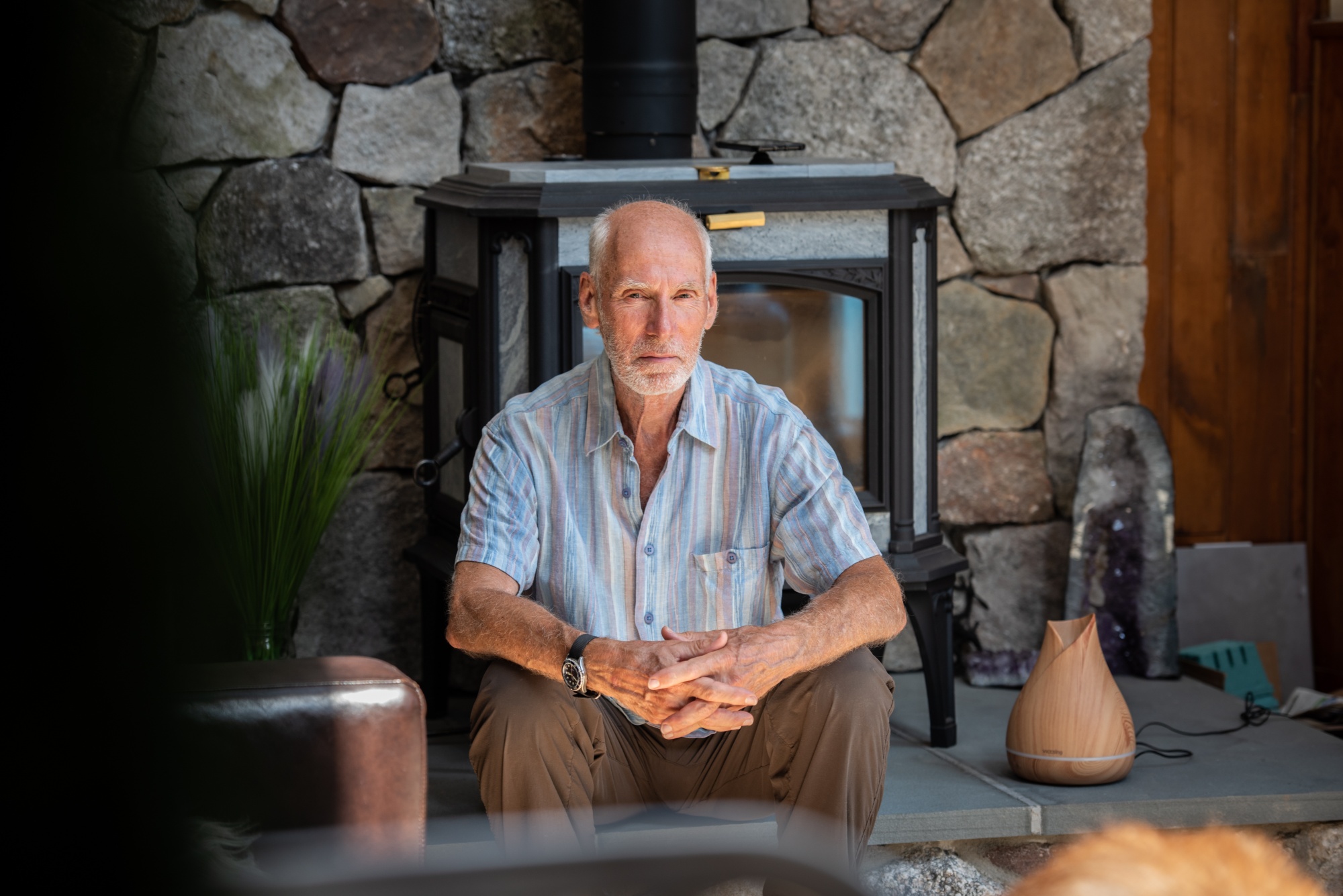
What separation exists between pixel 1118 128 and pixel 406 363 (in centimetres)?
156

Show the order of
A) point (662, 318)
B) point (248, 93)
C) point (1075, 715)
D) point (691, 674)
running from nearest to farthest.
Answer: point (691, 674)
point (662, 318)
point (1075, 715)
point (248, 93)

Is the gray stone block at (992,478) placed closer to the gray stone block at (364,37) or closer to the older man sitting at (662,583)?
the older man sitting at (662,583)

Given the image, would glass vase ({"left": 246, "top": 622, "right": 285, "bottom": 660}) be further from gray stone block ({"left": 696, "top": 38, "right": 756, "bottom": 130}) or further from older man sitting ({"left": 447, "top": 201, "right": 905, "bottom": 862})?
gray stone block ({"left": 696, "top": 38, "right": 756, "bottom": 130})

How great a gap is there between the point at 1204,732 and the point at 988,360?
0.87m

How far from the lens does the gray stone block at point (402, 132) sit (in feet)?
8.78

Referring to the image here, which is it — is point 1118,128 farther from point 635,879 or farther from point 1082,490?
point 635,879

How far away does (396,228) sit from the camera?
8.90 feet

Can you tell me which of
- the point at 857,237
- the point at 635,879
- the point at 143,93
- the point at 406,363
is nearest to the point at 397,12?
the point at 406,363

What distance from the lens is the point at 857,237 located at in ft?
7.64

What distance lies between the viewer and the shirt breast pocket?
1845 millimetres

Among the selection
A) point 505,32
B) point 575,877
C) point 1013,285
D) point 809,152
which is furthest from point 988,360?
point 575,877

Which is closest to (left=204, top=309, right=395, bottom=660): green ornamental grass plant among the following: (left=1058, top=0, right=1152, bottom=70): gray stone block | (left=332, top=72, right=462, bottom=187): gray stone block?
(left=332, top=72, right=462, bottom=187): gray stone block

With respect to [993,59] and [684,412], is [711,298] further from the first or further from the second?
[993,59]

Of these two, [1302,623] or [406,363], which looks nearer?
[406,363]
